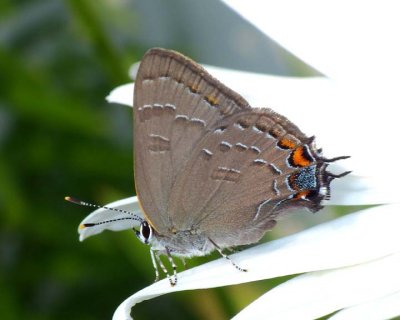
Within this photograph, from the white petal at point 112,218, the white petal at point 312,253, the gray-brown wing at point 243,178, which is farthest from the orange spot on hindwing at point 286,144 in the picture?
the white petal at point 112,218

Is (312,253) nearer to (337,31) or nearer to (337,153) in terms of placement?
(337,153)

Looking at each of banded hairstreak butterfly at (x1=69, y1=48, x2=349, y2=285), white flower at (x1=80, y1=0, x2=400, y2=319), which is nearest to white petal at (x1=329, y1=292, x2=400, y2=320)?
white flower at (x1=80, y1=0, x2=400, y2=319)

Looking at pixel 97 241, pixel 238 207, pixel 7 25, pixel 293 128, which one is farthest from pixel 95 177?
pixel 293 128

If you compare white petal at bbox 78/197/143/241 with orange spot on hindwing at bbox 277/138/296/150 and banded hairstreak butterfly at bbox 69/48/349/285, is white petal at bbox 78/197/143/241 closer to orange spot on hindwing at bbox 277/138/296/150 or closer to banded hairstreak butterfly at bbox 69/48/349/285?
banded hairstreak butterfly at bbox 69/48/349/285

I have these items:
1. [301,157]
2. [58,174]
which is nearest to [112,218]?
[301,157]

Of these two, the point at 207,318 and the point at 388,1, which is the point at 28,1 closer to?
the point at 207,318

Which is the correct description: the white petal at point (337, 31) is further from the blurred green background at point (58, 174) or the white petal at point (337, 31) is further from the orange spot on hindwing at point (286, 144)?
the blurred green background at point (58, 174)

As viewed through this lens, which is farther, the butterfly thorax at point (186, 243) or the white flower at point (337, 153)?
the butterfly thorax at point (186, 243)
